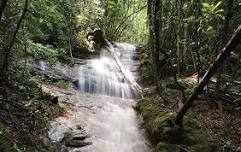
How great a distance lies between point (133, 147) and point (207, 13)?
410 cm

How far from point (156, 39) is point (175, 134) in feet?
11.0

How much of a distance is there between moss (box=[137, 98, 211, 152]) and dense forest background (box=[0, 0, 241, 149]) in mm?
455

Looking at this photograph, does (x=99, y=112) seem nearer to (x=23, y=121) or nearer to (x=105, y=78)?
(x=23, y=121)

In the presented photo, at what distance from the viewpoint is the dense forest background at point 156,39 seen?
802 cm

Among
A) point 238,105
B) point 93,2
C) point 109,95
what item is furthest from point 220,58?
point 93,2

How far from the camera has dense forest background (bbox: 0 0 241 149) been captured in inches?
316

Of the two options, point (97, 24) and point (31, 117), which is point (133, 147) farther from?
point (97, 24)

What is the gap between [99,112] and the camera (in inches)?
412

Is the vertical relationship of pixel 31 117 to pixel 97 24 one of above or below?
below

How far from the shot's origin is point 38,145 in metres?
6.76

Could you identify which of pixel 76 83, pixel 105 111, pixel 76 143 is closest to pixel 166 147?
pixel 76 143

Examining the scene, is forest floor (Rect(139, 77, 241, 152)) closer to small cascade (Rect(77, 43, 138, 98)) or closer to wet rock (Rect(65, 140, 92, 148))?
small cascade (Rect(77, 43, 138, 98))

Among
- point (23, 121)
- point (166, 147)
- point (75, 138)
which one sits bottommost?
point (166, 147)

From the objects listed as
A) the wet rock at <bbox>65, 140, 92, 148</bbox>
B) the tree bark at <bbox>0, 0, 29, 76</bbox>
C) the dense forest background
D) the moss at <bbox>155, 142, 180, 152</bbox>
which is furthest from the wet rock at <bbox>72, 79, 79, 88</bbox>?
the moss at <bbox>155, 142, 180, 152</bbox>
